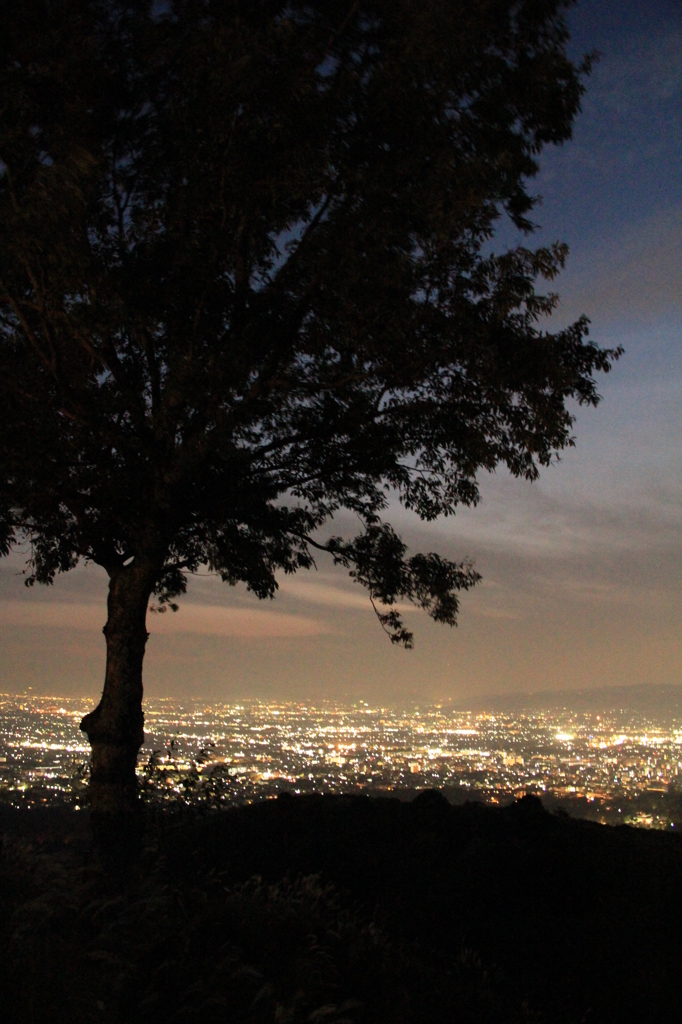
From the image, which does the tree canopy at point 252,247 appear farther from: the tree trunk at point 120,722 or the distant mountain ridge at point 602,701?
the distant mountain ridge at point 602,701

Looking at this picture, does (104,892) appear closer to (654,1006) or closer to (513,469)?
(654,1006)

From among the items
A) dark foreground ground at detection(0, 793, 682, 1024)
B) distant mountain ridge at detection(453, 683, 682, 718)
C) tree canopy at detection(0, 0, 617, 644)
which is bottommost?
distant mountain ridge at detection(453, 683, 682, 718)

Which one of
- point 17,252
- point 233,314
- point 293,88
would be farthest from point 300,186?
point 17,252

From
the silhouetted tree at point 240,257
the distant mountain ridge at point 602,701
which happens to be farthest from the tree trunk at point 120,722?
the distant mountain ridge at point 602,701

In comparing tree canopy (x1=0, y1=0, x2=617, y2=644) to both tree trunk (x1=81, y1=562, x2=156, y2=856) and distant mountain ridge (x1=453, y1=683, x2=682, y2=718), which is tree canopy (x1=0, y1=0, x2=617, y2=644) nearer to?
tree trunk (x1=81, y1=562, x2=156, y2=856)

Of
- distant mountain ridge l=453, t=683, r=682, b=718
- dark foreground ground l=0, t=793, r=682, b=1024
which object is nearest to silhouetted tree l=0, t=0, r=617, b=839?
dark foreground ground l=0, t=793, r=682, b=1024

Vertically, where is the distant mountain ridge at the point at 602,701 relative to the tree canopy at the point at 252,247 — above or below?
below
